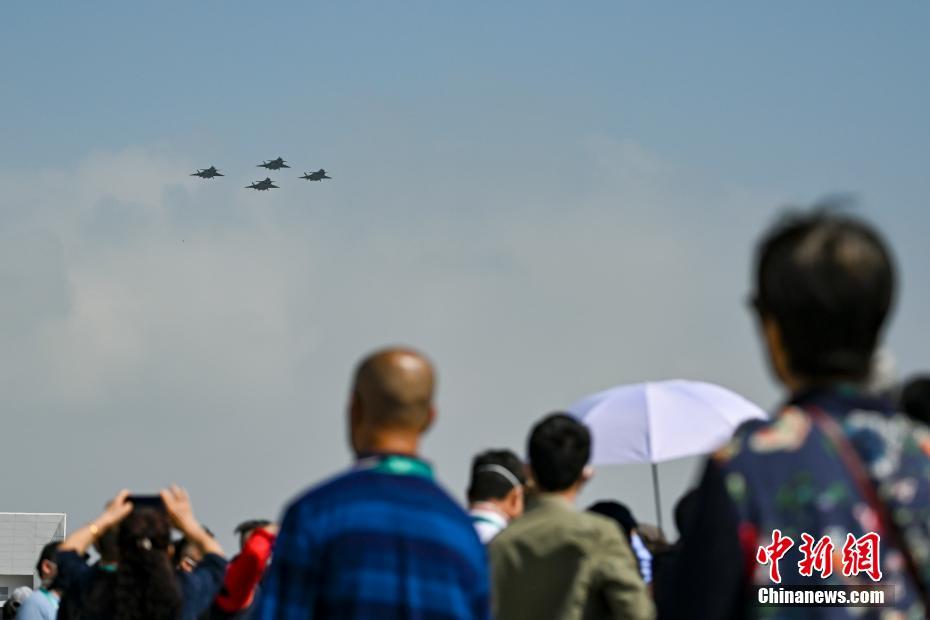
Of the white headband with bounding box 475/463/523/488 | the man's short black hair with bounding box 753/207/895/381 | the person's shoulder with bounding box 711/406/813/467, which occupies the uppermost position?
A: the man's short black hair with bounding box 753/207/895/381

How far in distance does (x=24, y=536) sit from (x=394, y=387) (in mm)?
101309

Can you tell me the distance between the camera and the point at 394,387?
14.2ft

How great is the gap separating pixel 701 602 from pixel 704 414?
318 inches

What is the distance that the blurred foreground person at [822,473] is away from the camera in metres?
2.85

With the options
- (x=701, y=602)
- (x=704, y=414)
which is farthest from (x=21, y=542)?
(x=701, y=602)

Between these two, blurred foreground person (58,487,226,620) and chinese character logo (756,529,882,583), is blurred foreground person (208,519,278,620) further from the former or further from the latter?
chinese character logo (756,529,882,583)

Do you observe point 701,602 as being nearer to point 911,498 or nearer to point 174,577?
point 911,498

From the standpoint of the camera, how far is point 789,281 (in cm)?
297

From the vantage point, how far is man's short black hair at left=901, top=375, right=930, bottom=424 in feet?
17.5

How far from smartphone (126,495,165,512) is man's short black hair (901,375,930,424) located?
10.7 ft

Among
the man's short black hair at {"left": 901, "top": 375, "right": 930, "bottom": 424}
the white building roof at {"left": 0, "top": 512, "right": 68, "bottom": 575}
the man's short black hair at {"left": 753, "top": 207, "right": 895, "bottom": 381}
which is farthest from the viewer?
the white building roof at {"left": 0, "top": 512, "right": 68, "bottom": 575}

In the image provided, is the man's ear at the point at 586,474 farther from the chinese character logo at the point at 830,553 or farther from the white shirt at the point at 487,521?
the chinese character logo at the point at 830,553

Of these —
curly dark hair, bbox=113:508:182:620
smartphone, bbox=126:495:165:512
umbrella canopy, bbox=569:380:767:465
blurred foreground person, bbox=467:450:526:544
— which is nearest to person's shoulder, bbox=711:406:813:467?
smartphone, bbox=126:495:165:512

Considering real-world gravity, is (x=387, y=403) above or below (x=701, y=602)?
above
